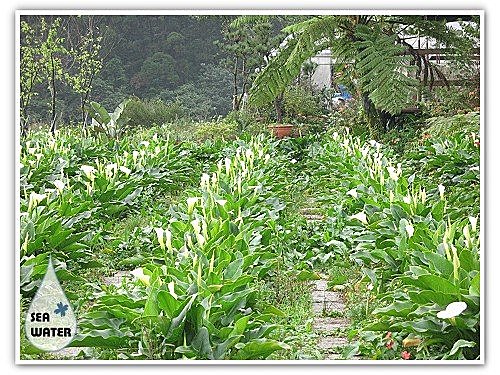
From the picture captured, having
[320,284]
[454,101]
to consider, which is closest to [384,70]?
[454,101]

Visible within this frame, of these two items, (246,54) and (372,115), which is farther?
(246,54)

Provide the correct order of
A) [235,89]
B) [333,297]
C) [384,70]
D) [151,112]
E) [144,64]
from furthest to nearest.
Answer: [235,89]
[151,112]
[384,70]
[144,64]
[333,297]

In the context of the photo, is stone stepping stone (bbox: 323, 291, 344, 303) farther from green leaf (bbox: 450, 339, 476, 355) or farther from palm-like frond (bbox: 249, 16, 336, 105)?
palm-like frond (bbox: 249, 16, 336, 105)

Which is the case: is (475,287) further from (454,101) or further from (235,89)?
(235,89)

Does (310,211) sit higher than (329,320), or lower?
higher

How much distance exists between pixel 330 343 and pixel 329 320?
26 centimetres

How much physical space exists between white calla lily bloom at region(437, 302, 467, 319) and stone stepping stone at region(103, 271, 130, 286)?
1.50 metres

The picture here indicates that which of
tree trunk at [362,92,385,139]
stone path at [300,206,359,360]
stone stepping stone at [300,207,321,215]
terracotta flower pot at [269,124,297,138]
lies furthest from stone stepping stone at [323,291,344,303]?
terracotta flower pot at [269,124,297,138]

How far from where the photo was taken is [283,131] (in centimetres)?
916

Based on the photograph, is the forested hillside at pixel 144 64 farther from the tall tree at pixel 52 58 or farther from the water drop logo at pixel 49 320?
the water drop logo at pixel 49 320

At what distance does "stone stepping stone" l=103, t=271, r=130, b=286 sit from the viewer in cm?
321

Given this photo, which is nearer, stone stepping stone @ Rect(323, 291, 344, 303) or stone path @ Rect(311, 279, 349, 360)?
stone path @ Rect(311, 279, 349, 360)

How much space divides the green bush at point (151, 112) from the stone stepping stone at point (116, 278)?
2868 millimetres
